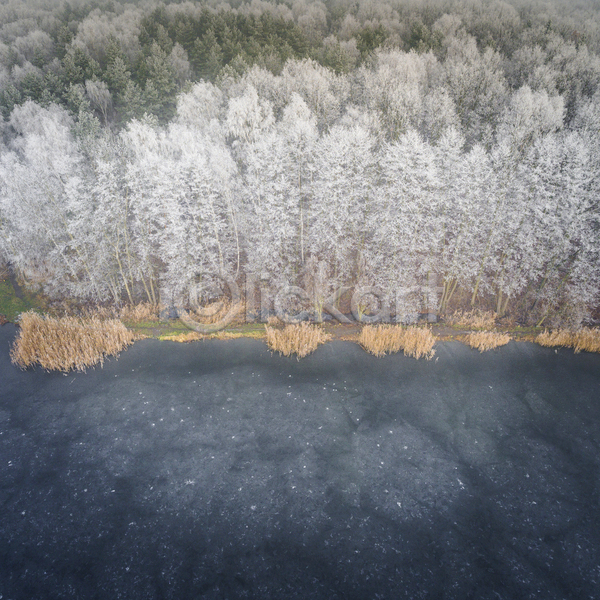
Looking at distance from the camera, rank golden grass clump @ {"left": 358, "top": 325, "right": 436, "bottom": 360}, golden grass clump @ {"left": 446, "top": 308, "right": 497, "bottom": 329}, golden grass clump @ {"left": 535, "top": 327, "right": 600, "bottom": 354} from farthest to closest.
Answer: golden grass clump @ {"left": 446, "top": 308, "right": 497, "bottom": 329} < golden grass clump @ {"left": 535, "top": 327, "right": 600, "bottom": 354} < golden grass clump @ {"left": 358, "top": 325, "right": 436, "bottom": 360}

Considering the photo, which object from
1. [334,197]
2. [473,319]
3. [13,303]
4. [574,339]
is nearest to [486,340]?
[473,319]

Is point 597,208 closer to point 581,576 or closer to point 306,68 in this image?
point 581,576

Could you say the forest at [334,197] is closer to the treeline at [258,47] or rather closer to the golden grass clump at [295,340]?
the treeline at [258,47]

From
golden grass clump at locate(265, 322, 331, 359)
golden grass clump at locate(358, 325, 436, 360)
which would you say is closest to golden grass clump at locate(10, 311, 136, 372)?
golden grass clump at locate(265, 322, 331, 359)

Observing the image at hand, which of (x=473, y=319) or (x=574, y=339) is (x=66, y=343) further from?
(x=574, y=339)

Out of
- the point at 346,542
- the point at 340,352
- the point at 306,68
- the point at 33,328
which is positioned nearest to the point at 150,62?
the point at 306,68

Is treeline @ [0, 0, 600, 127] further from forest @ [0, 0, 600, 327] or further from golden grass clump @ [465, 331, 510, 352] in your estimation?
golden grass clump @ [465, 331, 510, 352]

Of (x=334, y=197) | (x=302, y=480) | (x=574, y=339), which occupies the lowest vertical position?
(x=574, y=339)
